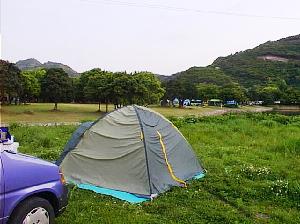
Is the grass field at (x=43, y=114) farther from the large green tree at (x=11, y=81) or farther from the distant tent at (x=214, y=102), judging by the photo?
the distant tent at (x=214, y=102)

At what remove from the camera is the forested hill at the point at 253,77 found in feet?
286

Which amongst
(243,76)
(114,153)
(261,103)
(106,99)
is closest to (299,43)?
(243,76)

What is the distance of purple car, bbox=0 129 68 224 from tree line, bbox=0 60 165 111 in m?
43.4

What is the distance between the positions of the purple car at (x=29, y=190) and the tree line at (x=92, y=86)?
43.4 m

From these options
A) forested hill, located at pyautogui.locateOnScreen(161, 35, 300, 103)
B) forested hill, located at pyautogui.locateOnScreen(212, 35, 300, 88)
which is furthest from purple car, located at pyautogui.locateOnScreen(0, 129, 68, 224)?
forested hill, located at pyautogui.locateOnScreen(212, 35, 300, 88)

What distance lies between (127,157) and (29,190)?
3882 mm

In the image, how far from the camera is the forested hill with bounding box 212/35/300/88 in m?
117

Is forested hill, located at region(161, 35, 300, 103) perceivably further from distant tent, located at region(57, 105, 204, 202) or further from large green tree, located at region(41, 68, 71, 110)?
distant tent, located at region(57, 105, 204, 202)

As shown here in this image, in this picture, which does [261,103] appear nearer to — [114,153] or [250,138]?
[250,138]

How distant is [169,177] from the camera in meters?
8.26

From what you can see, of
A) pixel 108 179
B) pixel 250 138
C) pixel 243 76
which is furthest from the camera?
pixel 243 76

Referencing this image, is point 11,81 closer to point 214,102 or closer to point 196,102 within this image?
point 196,102

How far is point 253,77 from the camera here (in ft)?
409

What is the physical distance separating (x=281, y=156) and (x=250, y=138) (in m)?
4.80
